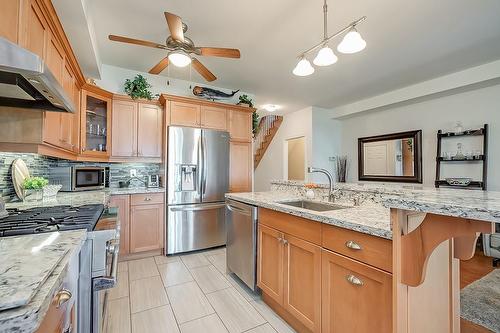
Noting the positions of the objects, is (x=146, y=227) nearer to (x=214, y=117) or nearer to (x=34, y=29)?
(x=214, y=117)

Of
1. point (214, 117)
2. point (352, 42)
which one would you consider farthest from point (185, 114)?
point (352, 42)

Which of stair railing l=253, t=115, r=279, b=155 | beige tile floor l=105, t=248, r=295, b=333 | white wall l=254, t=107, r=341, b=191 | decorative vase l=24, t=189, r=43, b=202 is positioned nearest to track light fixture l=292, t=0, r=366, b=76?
beige tile floor l=105, t=248, r=295, b=333

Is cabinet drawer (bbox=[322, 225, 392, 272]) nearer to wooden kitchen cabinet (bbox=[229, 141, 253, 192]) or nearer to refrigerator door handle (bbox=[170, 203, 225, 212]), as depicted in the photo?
refrigerator door handle (bbox=[170, 203, 225, 212])

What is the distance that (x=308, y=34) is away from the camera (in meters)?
2.62

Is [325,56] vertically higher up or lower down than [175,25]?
lower down

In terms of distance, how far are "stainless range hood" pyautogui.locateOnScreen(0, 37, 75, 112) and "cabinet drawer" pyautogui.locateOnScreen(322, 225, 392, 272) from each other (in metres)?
1.56

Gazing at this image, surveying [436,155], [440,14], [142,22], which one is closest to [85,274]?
[142,22]

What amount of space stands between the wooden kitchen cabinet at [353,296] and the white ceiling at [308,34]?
2265 mm

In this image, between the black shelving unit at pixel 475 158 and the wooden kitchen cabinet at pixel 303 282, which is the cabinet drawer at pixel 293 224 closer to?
the wooden kitchen cabinet at pixel 303 282

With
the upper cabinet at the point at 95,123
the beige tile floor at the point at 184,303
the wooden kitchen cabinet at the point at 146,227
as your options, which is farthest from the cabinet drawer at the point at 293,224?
the upper cabinet at the point at 95,123

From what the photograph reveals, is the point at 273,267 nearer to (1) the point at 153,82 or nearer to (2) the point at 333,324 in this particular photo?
(2) the point at 333,324

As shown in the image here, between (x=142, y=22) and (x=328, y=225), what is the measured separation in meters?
2.73

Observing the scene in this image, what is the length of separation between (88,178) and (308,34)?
10.7 ft

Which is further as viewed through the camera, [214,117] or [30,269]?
[214,117]
